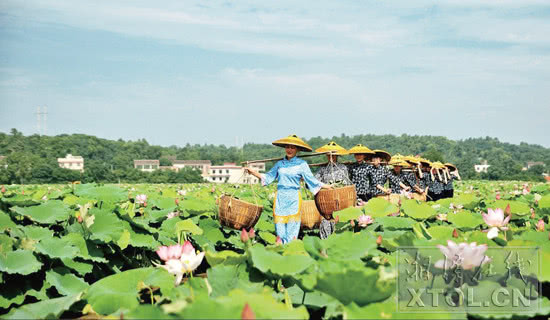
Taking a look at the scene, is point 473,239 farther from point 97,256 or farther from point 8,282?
point 8,282

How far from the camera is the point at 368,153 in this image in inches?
300

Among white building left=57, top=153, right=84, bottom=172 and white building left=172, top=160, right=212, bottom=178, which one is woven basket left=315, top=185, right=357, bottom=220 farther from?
white building left=172, top=160, right=212, bottom=178

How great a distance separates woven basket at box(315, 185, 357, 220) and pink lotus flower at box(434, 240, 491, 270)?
142 inches

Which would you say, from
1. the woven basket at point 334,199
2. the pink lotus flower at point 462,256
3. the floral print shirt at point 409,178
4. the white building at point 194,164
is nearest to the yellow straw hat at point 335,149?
the woven basket at point 334,199

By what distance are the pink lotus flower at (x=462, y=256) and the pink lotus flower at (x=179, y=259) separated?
3.10 feet

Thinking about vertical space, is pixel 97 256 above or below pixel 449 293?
below

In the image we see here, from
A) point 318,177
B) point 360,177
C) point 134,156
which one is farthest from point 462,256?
point 134,156

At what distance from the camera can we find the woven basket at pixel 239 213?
16.0 feet

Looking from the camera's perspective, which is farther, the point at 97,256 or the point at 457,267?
the point at 97,256

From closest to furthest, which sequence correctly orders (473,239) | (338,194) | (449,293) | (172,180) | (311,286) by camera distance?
(449,293) → (311,286) → (473,239) → (338,194) → (172,180)

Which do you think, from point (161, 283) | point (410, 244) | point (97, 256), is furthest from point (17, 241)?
point (410, 244)

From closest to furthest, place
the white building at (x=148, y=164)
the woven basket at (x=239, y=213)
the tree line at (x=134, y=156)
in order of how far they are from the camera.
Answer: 1. the woven basket at (x=239, y=213)
2. the tree line at (x=134, y=156)
3. the white building at (x=148, y=164)

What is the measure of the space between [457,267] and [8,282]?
123 inches

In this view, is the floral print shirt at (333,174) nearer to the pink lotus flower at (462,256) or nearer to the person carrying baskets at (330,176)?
the person carrying baskets at (330,176)
